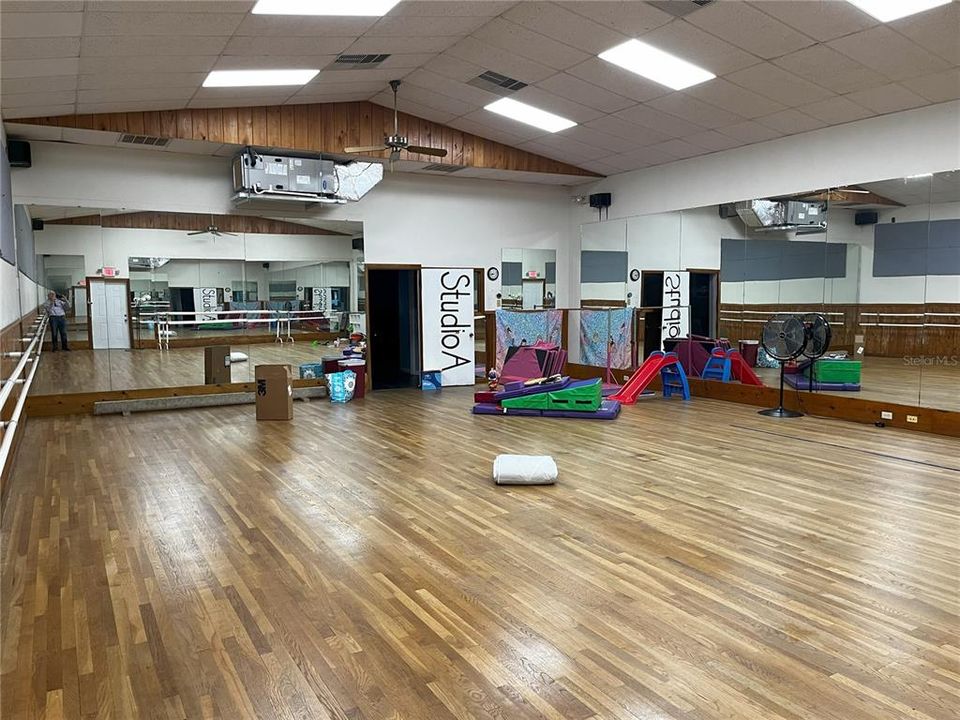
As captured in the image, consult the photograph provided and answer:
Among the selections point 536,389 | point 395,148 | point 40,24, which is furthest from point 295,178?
point 40,24

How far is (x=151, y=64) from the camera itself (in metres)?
6.08

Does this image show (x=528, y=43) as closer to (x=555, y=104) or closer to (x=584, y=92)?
(x=584, y=92)

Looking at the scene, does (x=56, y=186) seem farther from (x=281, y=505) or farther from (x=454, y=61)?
(x=281, y=505)

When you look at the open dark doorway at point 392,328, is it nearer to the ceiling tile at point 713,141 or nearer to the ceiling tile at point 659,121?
the ceiling tile at point 659,121

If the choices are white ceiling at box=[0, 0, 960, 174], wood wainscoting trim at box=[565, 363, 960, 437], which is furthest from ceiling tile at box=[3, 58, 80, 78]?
wood wainscoting trim at box=[565, 363, 960, 437]

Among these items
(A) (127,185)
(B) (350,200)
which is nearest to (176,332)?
(A) (127,185)

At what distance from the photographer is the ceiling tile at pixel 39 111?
687 centimetres

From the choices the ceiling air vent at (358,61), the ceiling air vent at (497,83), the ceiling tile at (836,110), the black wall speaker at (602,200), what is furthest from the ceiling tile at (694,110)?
the ceiling air vent at (358,61)

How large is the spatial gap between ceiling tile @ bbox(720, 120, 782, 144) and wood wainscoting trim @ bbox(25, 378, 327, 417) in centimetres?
Answer: 703

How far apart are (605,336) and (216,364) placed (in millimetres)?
5862

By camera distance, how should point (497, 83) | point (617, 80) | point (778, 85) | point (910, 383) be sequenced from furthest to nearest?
point (497, 83) → point (617, 80) → point (910, 383) → point (778, 85)

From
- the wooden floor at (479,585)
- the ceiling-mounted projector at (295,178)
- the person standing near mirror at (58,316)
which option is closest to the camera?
the wooden floor at (479,585)

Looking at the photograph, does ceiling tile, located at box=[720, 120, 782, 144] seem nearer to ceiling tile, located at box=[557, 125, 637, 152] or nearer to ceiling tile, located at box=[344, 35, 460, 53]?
ceiling tile, located at box=[557, 125, 637, 152]

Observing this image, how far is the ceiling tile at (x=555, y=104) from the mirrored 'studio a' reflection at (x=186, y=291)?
11.1 feet
